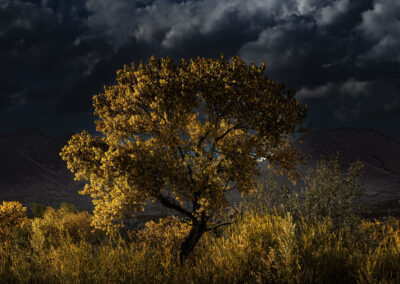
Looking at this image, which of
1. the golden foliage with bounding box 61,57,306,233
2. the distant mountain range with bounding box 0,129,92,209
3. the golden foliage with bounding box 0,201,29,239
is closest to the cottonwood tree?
the golden foliage with bounding box 61,57,306,233

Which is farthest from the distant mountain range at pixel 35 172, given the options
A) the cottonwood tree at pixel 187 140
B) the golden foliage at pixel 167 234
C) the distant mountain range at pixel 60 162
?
the cottonwood tree at pixel 187 140

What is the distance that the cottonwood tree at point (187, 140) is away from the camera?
7445 mm

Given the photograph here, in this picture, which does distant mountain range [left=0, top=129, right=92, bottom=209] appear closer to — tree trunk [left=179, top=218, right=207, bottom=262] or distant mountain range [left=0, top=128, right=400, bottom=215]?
distant mountain range [left=0, top=128, right=400, bottom=215]

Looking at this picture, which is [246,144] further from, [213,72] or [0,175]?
[0,175]

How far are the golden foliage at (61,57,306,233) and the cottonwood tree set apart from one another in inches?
1.2

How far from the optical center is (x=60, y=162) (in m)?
160

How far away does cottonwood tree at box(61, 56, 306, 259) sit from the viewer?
24.4ft

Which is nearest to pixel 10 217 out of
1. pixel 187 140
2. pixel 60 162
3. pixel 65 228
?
pixel 65 228

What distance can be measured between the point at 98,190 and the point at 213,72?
199 inches

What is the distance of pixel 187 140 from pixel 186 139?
0.31 ft

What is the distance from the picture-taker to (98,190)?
341 inches

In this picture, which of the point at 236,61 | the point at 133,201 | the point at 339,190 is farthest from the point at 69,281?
the point at 339,190

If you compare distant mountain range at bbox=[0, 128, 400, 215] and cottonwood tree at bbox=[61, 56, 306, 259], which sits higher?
distant mountain range at bbox=[0, 128, 400, 215]

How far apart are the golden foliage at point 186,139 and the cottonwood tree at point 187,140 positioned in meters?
0.03
